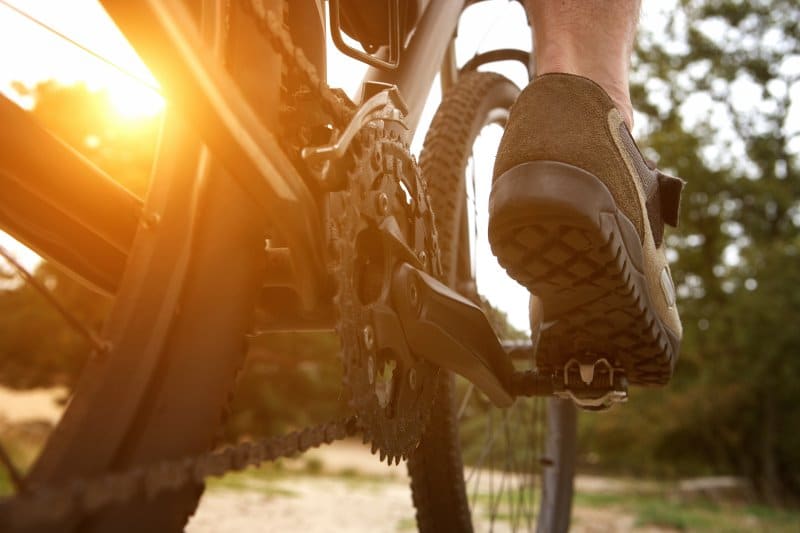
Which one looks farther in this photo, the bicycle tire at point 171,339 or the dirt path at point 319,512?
the dirt path at point 319,512

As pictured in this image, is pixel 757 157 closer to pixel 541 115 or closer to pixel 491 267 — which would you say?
pixel 491 267

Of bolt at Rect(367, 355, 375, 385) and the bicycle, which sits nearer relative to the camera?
the bicycle

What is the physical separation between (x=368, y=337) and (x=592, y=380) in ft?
1.23

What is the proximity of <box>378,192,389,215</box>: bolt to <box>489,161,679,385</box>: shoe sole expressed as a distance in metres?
0.13

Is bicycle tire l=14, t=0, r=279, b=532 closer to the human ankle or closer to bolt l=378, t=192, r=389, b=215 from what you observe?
bolt l=378, t=192, r=389, b=215

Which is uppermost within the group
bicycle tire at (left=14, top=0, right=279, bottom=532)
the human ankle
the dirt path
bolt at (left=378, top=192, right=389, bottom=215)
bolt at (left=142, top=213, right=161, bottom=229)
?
the human ankle

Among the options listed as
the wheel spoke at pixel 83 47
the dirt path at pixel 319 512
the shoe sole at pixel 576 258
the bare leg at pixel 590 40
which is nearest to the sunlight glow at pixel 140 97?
the wheel spoke at pixel 83 47

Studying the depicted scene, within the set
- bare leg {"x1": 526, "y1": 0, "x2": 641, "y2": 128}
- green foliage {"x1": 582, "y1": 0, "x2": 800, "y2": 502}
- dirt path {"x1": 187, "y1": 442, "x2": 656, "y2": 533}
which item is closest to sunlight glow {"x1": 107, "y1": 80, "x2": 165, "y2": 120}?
bare leg {"x1": 526, "y1": 0, "x2": 641, "y2": 128}

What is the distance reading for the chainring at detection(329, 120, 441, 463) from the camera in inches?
24.9

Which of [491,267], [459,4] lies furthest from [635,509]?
[459,4]

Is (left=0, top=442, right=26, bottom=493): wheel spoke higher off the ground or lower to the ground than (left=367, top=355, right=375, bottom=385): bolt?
lower

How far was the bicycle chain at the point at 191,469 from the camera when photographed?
0.37 m

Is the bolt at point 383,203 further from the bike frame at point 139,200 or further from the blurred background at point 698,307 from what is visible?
the blurred background at point 698,307

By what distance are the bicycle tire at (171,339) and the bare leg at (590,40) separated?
0.44m
